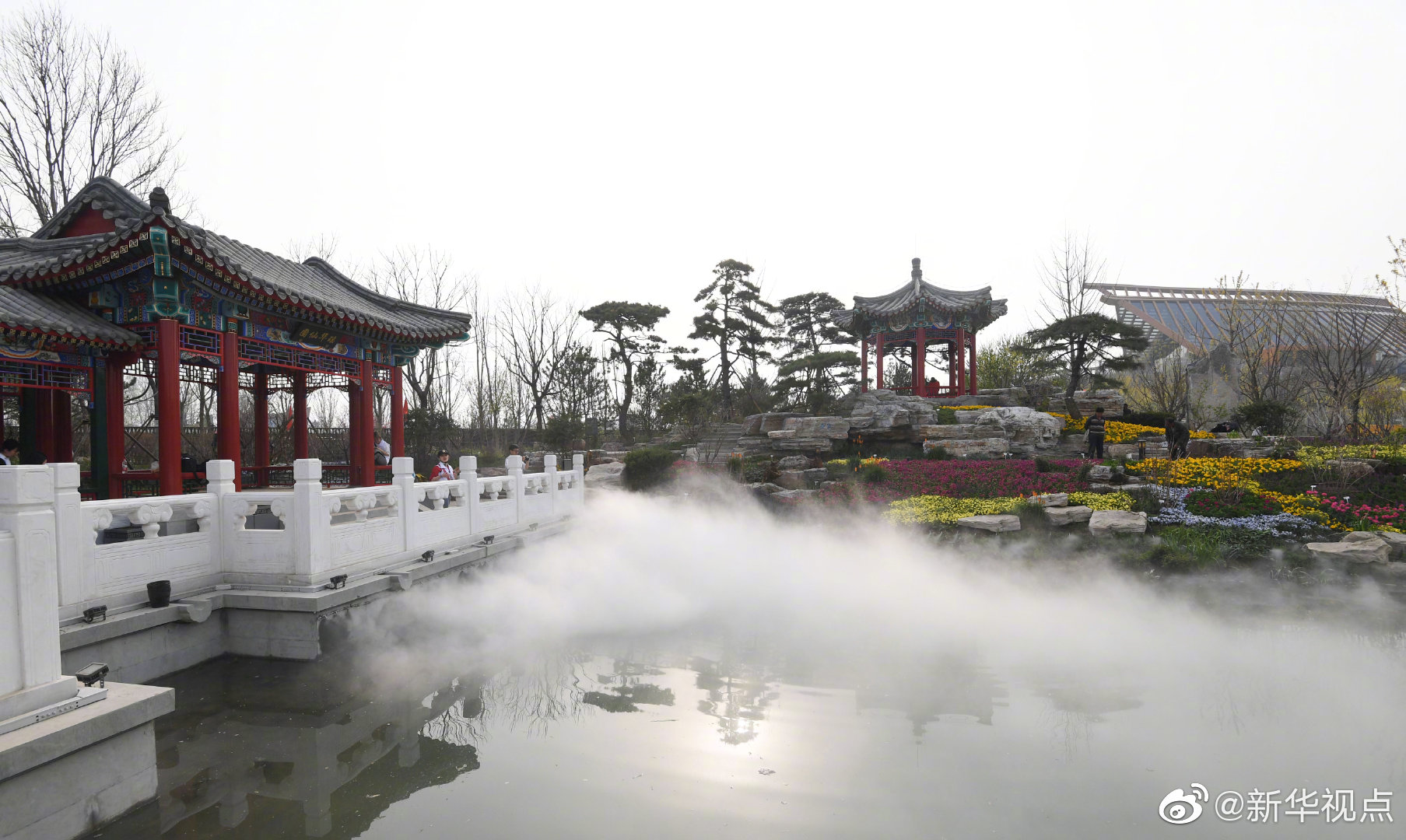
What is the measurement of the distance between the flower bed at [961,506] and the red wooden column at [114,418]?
1080 centimetres

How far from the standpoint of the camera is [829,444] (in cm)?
1705

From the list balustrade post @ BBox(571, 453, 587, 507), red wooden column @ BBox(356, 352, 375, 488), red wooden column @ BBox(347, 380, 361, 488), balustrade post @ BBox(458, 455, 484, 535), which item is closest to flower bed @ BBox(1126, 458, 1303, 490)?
balustrade post @ BBox(571, 453, 587, 507)

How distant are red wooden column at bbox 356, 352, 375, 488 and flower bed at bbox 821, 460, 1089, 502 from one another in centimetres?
814

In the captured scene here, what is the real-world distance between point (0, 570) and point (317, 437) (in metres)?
22.8

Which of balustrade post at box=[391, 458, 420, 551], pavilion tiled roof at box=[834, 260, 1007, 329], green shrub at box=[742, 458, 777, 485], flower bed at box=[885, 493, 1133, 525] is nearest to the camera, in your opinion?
balustrade post at box=[391, 458, 420, 551]

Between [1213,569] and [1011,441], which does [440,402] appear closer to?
[1011,441]

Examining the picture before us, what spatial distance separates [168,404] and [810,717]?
767cm

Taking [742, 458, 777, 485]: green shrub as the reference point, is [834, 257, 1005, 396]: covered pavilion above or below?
above

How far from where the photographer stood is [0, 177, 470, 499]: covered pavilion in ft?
24.0

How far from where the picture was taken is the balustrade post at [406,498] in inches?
283

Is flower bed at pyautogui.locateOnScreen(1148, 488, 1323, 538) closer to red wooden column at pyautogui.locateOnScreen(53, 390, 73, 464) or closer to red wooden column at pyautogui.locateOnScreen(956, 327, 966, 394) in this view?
red wooden column at pyautogui.locateOnScreen(956, 327, 966, 394)

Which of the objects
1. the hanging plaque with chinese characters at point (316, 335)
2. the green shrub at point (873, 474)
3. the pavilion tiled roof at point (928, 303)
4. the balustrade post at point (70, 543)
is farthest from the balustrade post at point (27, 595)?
the pavilion tiled roof at point (928, 303)

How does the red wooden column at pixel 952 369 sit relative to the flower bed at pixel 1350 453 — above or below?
above

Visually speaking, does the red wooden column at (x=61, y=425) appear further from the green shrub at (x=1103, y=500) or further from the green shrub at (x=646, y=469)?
the green shrub at (x=1103, y=500)
